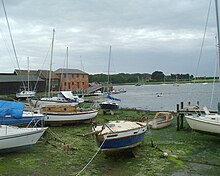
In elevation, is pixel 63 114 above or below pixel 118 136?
below

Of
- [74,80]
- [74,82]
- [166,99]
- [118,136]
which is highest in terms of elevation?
[74,80]

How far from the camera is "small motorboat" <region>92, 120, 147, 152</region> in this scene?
11672 mm

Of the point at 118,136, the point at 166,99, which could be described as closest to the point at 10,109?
the point at 118,136

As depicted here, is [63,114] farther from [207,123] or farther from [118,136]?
[207,123]

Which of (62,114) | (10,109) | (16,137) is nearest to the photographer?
(16,137)

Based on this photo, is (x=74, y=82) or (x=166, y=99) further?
(x=74, y=82)

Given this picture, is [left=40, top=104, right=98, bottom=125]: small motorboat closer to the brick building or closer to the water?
the water

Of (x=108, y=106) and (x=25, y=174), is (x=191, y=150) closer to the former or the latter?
(x=25, y=174)

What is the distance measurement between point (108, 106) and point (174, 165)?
64.0ft

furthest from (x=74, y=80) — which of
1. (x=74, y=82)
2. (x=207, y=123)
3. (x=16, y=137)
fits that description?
(x=16, y=137)

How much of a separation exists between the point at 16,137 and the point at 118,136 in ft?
15.4

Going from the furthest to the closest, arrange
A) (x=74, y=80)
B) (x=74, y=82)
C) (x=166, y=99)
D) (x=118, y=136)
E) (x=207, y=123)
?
(x=74, y=82)
(x=74, y=80)
(x=166, y=99)
(x=207, y=123)
(x=118, y=136)

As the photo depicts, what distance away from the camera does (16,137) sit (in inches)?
497

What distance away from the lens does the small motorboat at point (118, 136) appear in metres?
11.7
